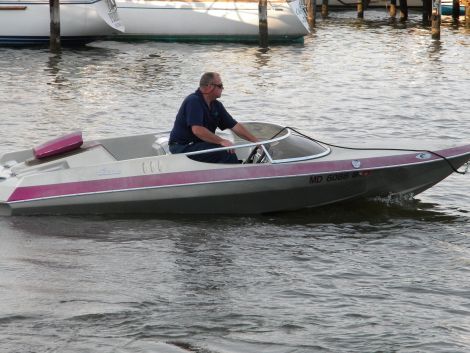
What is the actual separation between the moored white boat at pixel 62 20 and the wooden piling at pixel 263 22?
3.88 m

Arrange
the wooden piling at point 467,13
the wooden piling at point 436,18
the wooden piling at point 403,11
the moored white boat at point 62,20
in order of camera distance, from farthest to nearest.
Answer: the wooden piling at point 403,11 → the wooden piling at point 467,13 → the wooden piling at point 436,18 → the moored white boat at point 62,20

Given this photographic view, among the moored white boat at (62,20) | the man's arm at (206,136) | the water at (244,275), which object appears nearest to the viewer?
the water at (244,275)

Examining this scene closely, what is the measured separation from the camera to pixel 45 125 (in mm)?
18828

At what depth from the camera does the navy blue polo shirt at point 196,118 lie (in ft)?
39.3

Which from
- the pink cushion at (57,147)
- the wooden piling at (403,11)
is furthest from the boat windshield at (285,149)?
the wooden piling at (403,11)

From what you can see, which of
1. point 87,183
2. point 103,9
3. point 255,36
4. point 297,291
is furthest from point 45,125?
point 255,36

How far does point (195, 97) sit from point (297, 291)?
2.98 m

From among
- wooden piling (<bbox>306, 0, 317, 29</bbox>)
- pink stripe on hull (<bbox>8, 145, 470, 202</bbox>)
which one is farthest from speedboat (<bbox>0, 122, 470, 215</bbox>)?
wooden piling (<bbox>306, 0, 317, 29</bbox>)

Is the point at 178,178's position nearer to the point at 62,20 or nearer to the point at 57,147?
the point at 57,147

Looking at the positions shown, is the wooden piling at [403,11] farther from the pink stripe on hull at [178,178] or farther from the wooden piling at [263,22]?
the pink stripe on hull at [178,178]

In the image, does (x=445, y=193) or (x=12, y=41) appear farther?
(x=12, y=41)

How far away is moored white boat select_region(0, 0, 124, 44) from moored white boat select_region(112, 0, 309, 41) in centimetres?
184

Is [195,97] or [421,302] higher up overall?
[195,97]

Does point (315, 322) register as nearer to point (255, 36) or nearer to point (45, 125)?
point (45, 125)
